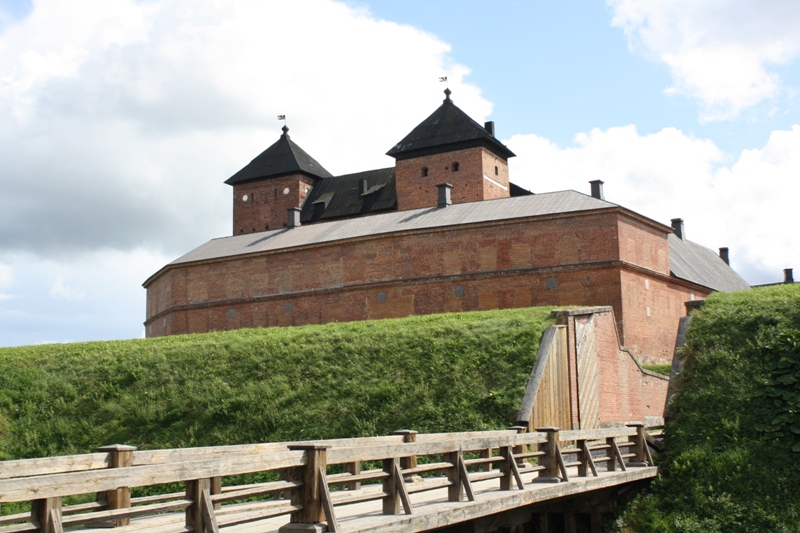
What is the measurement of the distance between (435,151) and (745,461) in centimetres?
3149

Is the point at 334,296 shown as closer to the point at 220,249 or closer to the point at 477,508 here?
the point at 220,249

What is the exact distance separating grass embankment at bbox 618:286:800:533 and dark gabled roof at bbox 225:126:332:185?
3658cm

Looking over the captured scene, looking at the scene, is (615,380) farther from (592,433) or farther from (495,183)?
(495,183)

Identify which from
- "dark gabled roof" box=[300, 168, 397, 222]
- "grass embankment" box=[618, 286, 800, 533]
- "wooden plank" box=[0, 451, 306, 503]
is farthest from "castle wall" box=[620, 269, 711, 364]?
"wooden plank" box=[0, 451, 306, 503]

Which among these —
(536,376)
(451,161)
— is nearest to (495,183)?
(451,161)

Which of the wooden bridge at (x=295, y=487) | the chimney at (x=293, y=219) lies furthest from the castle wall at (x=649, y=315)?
the wooden bridge at (x=295, y=487)

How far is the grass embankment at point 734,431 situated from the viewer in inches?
489

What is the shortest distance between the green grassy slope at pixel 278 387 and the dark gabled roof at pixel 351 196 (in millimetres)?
24643

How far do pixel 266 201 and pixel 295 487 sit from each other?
45147mm

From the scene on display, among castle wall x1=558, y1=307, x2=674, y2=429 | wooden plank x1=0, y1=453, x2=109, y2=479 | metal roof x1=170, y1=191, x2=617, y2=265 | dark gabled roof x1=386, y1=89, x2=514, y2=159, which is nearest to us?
wooden plank x1=0, y1=453, x2=109, y2=479

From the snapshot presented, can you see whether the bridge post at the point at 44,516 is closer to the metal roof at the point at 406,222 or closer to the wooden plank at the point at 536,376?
the wooden plank at the point at 536,376

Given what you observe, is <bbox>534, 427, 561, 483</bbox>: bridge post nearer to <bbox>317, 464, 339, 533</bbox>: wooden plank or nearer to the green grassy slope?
<bbox>317, 464, 339, 533</bbox>: wooden plank

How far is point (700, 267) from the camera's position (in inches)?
1566

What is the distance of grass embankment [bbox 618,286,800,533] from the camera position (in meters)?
12.4
